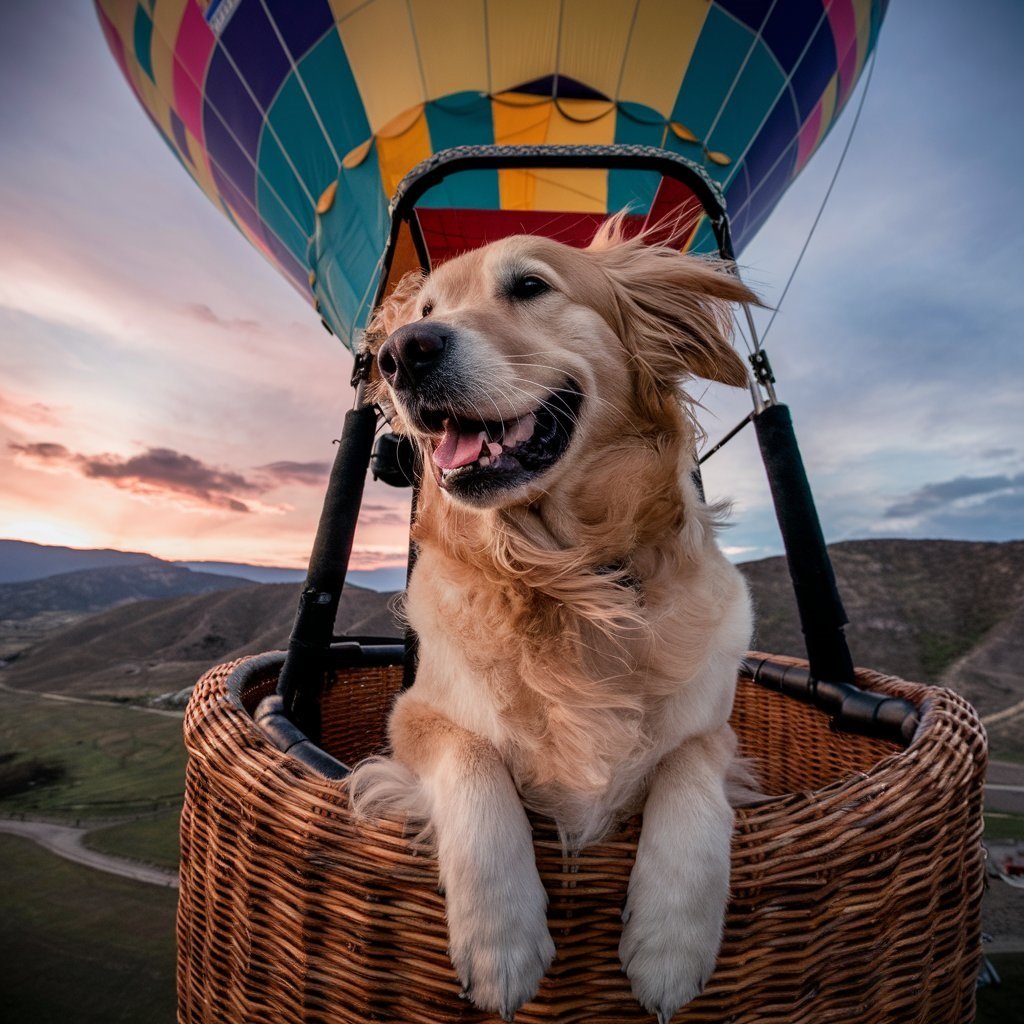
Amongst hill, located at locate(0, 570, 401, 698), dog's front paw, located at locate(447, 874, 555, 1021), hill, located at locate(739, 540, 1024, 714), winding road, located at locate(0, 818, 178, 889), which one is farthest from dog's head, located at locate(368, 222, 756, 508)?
hill, located at locate(0, 570, 401, 698)

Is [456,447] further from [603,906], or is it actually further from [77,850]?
[77,850]

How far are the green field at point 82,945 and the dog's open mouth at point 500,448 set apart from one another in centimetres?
205

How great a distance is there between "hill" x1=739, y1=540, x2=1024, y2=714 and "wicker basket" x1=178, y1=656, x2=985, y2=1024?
390 centimetres

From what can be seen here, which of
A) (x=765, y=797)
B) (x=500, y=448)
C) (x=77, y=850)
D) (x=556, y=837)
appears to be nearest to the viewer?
(x=556, y=837)

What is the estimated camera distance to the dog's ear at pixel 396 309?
2.10 m

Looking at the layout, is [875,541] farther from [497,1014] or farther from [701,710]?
[497,1014]

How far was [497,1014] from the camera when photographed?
97 centimetres

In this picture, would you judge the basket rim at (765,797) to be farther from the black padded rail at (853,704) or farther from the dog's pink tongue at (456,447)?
the dog's pink tongue at (456,447)

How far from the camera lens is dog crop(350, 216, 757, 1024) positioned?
38.8 inches

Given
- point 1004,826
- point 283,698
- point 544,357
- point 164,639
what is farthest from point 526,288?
point 164,639

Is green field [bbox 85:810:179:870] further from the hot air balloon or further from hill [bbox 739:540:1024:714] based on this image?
hill [bbox 739:540:1024:714]

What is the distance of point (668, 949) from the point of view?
96cm

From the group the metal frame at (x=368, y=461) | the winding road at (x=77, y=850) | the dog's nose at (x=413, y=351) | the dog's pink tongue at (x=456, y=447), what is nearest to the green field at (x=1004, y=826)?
the metal frame at (x=368, y=461)

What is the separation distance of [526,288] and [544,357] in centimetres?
31
